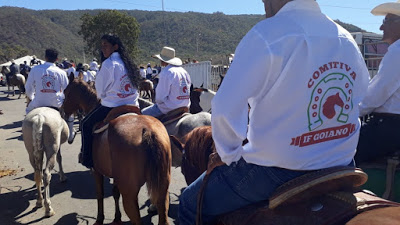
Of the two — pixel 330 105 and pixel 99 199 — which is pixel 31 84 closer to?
pixel 99 199

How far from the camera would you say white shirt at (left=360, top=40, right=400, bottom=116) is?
8.88 feet

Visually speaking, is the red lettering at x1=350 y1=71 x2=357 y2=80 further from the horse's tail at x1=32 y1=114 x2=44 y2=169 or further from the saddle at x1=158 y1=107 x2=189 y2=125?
the horse's tail at x1=32 y1=114 x2=44 y2=169

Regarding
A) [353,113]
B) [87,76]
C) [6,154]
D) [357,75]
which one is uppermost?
[357,75]

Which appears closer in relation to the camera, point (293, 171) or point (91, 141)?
point (293, 171)

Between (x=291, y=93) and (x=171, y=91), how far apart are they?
175 inches

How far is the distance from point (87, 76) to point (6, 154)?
9073 millimetres

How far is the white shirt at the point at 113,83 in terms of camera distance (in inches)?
186

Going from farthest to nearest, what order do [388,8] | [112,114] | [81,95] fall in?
[81,95]
[112,114]
[388,8]

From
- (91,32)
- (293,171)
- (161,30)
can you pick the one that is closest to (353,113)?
(293,171)

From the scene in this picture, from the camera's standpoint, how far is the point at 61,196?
232 inches

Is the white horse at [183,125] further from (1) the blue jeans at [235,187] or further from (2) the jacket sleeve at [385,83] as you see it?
(1) the blue jeans at [235,187]

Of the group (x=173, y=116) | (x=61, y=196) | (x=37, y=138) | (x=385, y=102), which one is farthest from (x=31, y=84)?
(x=385, y=102)

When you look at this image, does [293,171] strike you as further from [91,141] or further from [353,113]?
[91,141]

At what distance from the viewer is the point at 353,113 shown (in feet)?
5.86
